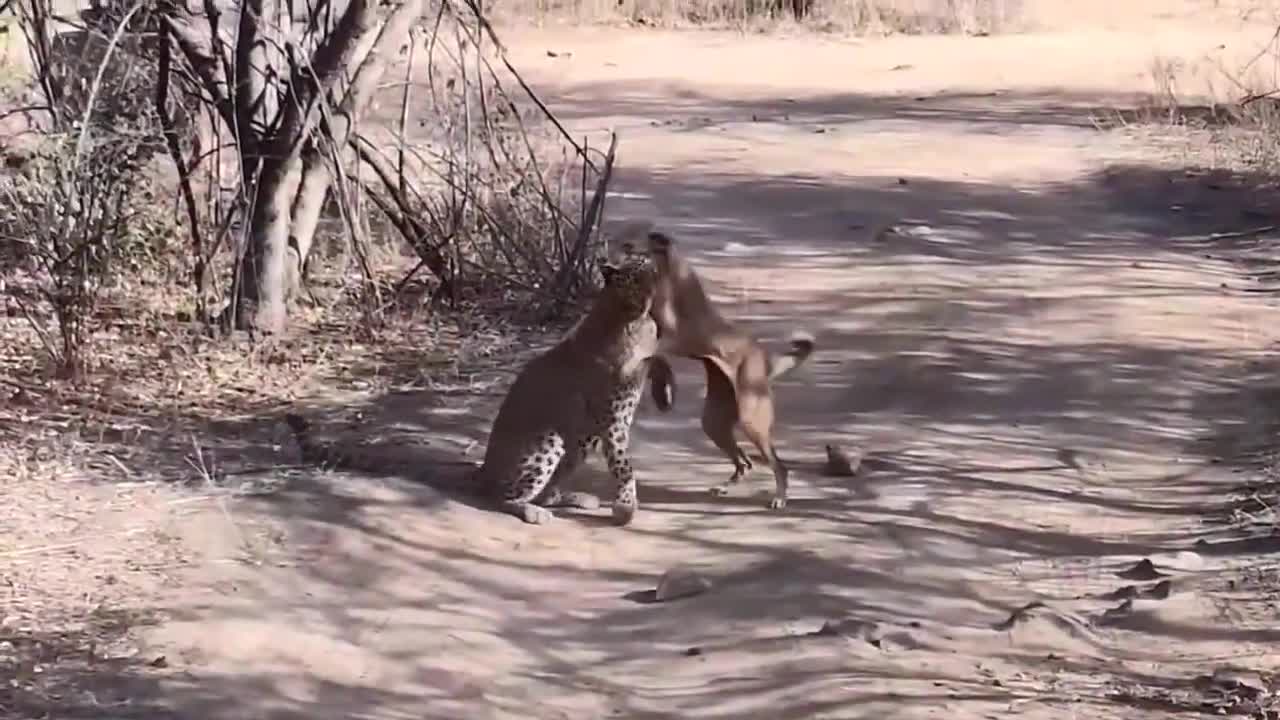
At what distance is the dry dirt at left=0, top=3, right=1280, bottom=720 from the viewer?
4.68 metres

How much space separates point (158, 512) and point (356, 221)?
241cm

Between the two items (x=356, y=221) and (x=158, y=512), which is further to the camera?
(x=356, y=221)

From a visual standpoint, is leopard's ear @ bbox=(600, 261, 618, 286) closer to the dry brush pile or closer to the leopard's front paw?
the leopard's front paw

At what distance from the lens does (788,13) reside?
22.5m

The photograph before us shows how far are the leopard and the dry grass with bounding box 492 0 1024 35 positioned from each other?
16.3 meters

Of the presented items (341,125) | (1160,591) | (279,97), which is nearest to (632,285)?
(1160,591)

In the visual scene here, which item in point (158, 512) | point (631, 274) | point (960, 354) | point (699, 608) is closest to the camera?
point (699, 608)

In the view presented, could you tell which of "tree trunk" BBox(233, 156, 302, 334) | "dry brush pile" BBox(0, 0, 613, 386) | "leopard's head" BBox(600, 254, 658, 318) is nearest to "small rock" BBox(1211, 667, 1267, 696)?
"leopard's head" BBox(600, 254, 658, 318)

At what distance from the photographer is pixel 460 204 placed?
8.77 meters

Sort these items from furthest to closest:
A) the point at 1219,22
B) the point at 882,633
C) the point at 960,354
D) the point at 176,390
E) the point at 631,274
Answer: the point at 1219,22 → the point at 960,354 → the point at 176,390 → the point at 631,274 → the point at 882,633

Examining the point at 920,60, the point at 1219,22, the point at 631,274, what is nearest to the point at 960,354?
the point at 631,274

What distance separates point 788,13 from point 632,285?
16.8 metres

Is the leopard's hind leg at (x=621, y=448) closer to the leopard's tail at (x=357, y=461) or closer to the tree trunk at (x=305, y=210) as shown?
the leopard's tail at (x=357, y=461)

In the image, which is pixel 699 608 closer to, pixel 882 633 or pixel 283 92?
pixel 882 633
